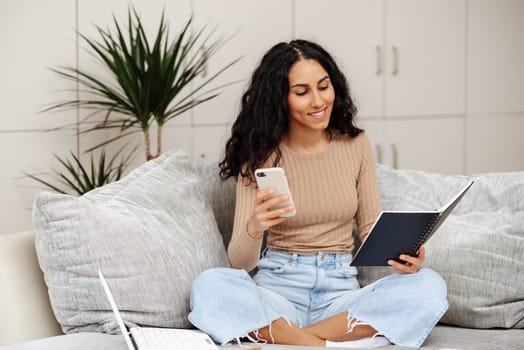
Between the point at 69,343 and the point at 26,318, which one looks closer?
the point at 69,343

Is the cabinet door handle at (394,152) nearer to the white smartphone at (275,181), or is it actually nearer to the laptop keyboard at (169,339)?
the white smartphone at (275,181)

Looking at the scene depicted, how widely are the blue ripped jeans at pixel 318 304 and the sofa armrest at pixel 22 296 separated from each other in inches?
14.8

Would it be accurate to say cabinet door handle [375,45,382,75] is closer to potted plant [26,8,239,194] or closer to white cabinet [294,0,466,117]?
white cabinet [294,0,466,117]

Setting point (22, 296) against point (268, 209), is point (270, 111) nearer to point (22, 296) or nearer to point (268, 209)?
point (268, 209)

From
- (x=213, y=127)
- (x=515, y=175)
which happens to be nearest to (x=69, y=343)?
(x=515, y=175)

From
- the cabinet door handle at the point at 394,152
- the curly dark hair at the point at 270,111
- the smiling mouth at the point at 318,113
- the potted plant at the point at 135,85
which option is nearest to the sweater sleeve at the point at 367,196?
the curly dark hair at the point at 270,111

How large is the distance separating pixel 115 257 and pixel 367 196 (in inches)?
32.3

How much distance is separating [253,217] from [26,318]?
2.15 ft

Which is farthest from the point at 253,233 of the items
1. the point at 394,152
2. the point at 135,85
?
the point at 394,152

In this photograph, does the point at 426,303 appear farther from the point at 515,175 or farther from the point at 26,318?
the point at 26,318

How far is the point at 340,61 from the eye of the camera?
13.2ft

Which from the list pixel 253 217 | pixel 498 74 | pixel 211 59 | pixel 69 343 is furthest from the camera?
pixel 211 59

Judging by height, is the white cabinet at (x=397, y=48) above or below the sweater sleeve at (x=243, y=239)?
above

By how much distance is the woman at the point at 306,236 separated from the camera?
1910mm
